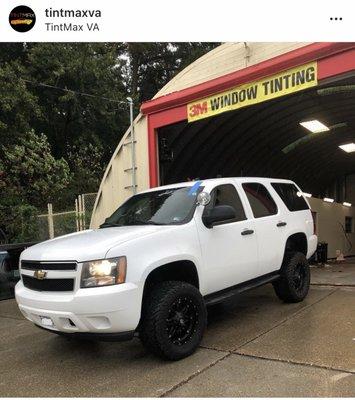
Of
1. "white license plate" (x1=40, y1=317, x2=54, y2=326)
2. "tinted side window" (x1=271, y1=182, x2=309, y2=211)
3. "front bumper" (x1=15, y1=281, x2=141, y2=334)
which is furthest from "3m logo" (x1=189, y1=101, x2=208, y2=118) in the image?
"white license plate" (x1=40, y1=317, x2=54, y2=326)

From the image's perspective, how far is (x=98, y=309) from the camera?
4.14 metres

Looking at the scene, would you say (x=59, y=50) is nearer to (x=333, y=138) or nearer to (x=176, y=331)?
(x=333, y=138)

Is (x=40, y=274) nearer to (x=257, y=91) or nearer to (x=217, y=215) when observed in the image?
(x=217, y=215)

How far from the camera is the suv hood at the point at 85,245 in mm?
4309

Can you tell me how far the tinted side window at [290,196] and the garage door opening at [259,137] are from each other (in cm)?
303

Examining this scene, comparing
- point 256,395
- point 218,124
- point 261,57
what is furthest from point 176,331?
point 218,124

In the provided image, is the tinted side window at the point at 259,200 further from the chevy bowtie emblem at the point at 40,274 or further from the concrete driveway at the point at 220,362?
the chevy bowtie emblem at the point at 40,274

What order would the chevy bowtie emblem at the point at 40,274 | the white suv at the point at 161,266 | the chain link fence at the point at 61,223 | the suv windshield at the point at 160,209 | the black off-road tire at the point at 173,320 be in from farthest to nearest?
the chain link fence at the point at 61,223
the suv windshield at the point at 160,209
the chevy bowtie emblem at the point at 40,274
the black off-road tire at the point at 173,320
the white suv at the point at 161,266

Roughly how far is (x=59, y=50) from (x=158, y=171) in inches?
788

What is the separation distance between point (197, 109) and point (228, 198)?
416 cm

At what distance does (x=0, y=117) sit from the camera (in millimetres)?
22250

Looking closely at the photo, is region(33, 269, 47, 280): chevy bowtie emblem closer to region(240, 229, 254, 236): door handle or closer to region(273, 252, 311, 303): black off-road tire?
region(240, 229, 254, 236): door handle
